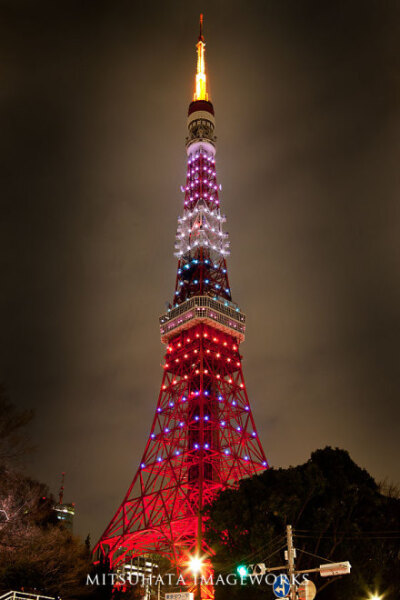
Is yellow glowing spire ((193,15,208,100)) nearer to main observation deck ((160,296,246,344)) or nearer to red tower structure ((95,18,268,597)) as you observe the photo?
red tower structure ((95,18,268,597))

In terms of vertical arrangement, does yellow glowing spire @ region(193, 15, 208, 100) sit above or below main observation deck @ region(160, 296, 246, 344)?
above

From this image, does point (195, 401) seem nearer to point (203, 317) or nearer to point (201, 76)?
point (203, 317)

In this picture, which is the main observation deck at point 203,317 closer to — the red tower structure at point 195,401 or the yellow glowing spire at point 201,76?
the red tower structure at point 195,401

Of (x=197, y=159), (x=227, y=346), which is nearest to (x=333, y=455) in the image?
(x=227, y=346)

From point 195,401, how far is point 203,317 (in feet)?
23.5

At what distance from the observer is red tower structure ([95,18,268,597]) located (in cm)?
3834

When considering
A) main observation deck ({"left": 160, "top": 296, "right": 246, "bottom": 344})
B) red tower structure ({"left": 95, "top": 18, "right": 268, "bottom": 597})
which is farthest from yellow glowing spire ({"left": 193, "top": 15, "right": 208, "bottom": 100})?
main observation deck ({"left": 160, "top": 296, "right": 246, "bottom": 344})

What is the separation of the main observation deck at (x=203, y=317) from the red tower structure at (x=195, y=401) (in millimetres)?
88

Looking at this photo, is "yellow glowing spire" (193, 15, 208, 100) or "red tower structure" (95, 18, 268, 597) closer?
"red tower structure" (95, 18, 268, 597)

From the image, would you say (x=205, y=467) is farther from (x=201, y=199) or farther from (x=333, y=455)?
(x=201, y=199)

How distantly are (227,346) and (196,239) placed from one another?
39.1 ft

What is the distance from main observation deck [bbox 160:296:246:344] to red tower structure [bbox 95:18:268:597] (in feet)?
0.29

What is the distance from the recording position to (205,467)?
44.1 meters

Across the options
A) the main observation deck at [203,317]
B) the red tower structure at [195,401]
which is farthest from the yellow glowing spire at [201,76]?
the main observation deck at [203,317]
